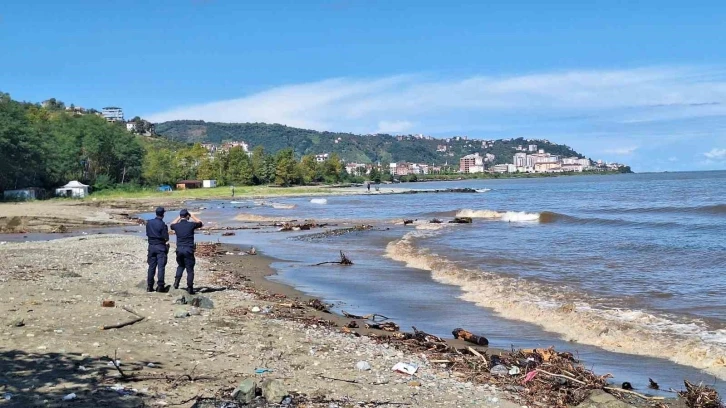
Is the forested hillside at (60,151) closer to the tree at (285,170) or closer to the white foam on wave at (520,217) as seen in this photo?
the tree at (285,170)

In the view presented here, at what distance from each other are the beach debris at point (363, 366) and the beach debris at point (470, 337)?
301cm

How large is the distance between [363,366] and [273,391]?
1830 mm

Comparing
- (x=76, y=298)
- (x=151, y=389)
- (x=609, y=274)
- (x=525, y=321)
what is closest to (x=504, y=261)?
(x=609, y=274)

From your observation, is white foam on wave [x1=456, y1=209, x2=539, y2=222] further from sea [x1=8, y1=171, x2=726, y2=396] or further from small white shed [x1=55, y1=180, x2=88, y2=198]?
small white shed [x1=55, y1=180, x2=88, y2=198]

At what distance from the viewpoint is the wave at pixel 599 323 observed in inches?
400

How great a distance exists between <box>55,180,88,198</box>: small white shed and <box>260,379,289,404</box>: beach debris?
8412cm

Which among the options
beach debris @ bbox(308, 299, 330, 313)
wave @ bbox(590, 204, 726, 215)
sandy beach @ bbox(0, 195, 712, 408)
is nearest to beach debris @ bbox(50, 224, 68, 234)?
sandy beach @ bbox(0, 195, 712, 408)

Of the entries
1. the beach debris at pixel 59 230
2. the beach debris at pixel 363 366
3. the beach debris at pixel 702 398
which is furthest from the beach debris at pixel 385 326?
the beach debris at pixel 59 230

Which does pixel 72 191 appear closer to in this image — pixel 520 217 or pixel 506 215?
pixel 506 215

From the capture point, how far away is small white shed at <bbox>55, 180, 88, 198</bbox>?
269 ft

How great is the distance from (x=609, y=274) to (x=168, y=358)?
14.7 m

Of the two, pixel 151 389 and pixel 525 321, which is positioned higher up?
pixel 151 389

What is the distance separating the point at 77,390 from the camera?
615cm

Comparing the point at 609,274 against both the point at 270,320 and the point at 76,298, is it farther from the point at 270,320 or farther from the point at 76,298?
the point at 76,298
